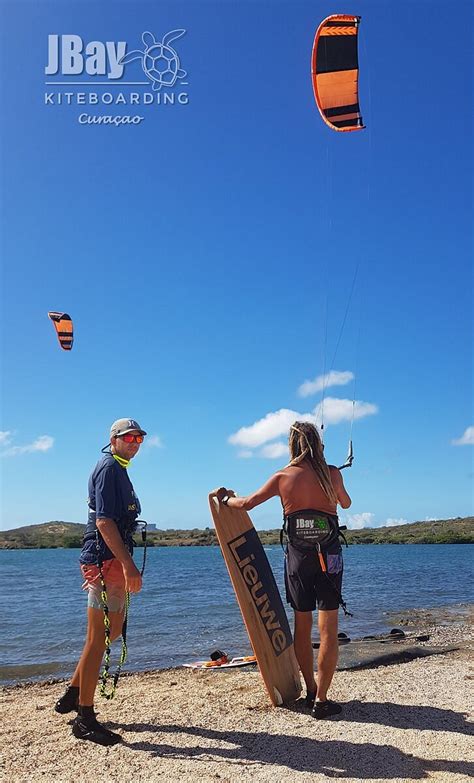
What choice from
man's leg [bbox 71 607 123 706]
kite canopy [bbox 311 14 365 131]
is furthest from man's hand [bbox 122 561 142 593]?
kite canopy [bbox 311 14 365 131]

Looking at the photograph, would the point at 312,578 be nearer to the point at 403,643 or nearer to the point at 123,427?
the point at 123,427

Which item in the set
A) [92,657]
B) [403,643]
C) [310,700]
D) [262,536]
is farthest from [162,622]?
[262,536]

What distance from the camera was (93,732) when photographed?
4.02 metres

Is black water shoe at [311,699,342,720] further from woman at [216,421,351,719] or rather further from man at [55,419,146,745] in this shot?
man at [55,419,146,745]

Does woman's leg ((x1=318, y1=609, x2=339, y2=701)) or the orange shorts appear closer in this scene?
the orange shorts

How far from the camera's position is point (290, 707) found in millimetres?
4715

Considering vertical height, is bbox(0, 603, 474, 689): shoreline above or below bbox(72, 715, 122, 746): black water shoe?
below

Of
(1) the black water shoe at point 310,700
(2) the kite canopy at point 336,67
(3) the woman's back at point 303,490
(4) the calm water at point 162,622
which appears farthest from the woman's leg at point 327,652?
(2) the kite canopy at point 336,67

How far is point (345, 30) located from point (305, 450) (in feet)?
23.8

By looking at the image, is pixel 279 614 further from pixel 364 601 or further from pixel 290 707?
pixel 364 601

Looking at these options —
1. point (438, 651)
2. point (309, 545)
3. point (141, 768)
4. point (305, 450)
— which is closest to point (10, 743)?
point (141, 768)

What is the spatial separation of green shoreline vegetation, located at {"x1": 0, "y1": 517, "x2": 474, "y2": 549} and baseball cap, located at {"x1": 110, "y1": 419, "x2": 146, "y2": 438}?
110 m

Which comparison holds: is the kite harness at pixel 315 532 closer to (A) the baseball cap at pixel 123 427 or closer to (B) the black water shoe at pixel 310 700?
(B) the black water shoe at pixel 310 700

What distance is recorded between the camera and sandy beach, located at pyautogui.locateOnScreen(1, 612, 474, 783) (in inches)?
139
